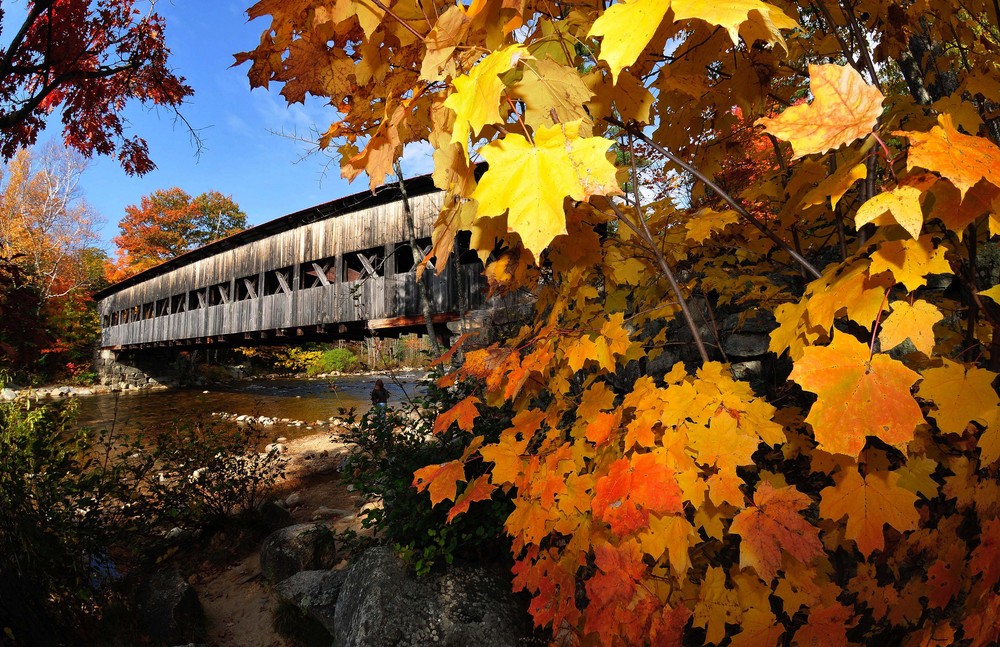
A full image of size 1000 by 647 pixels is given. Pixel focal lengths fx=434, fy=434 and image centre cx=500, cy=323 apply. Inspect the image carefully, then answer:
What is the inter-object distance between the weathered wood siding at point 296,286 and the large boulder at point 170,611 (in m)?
3.31

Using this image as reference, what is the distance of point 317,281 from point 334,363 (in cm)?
1580

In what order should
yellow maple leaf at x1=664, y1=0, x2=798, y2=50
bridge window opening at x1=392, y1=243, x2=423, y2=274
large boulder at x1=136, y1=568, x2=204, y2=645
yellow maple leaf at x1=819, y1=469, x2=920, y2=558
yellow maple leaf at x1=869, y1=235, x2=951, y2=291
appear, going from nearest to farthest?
yellow maple leaf at x1=664, y1=0, x2=798, y2=50 → yellow maple leaf at x1=869, y1=235, x2=951, y2=291 → yellow maple leaf at x1=819, y1=469, x2=920, y2=558 → large boulder at x1=136, y1=568, x2=204, y2=645 → bridge window opening at x1=392, y1=243, x2=423, y2=274

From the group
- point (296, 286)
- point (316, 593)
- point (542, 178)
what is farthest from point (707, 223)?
point (296, 286)

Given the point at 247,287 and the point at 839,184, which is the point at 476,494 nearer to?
the point at 839,184

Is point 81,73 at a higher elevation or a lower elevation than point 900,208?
higher

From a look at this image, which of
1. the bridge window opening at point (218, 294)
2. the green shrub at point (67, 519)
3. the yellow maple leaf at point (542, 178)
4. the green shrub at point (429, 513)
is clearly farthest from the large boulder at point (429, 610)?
the bridge window opening at point (218, 294)

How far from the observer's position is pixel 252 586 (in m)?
3.94

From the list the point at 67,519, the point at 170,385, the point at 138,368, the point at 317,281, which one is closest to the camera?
the point at 67,519

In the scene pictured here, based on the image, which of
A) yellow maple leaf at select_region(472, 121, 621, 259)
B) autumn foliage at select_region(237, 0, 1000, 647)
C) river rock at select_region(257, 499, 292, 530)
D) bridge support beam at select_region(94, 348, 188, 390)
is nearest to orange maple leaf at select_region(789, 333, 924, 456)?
autumn foliage at select_region(237, 0, 1000, 647)

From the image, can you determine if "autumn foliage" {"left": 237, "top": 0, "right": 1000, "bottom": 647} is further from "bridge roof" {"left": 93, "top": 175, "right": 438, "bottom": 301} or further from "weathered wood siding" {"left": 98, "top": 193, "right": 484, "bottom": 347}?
"bridge roof" {"left": 93, "top": 175, "right": 438, "bottom": 301}

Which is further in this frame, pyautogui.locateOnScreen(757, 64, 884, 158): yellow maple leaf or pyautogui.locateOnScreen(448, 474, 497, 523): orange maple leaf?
pyautogui.locateOnScreen(448, 474, 497, 523): orange maple leaf

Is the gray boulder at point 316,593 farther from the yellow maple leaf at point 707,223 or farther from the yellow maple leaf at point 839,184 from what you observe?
the yellow maple leaf at point 839,184

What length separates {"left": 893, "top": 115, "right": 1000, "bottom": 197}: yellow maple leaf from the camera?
2.23 ft

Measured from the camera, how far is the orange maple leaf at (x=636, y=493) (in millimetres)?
1104
